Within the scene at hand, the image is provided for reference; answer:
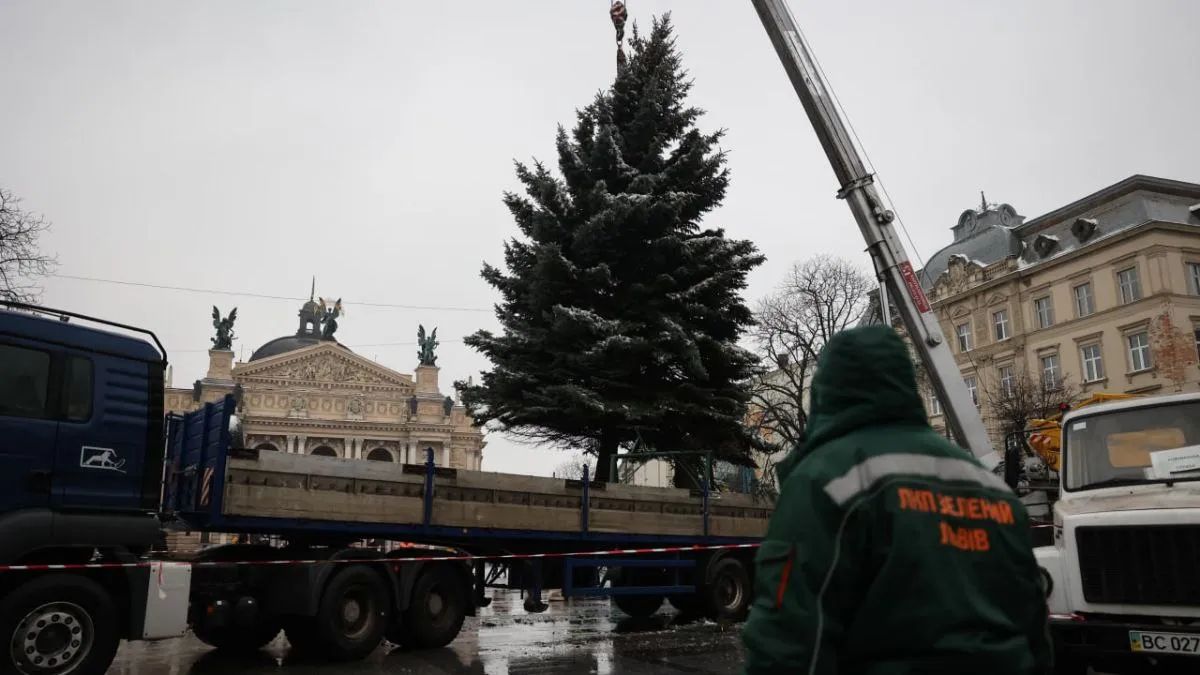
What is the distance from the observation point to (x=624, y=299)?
1859cm

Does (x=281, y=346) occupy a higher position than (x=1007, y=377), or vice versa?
(x=281, y=346)

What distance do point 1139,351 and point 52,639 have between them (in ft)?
142

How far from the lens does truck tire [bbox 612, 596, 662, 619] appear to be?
14742mm

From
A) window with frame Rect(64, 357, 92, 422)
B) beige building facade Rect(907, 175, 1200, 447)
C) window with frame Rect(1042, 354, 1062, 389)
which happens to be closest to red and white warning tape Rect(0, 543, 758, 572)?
window with frame Rect(64, 357, 92, 422)

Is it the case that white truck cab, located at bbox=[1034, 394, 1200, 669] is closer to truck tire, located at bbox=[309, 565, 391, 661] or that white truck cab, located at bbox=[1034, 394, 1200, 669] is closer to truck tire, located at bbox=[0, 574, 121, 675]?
truck tire, located at bbox=[309, 565, 391, 661]

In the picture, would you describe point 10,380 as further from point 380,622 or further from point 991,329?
point 991,329

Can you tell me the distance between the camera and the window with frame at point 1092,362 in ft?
136

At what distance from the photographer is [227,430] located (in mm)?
8648

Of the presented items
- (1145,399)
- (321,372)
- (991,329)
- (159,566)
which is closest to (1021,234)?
(991,329)

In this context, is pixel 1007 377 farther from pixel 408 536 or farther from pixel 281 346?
pixel 281 346

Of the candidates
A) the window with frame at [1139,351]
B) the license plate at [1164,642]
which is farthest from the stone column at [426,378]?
the license plate at [1164,642]

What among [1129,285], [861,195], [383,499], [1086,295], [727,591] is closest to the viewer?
[383,499]

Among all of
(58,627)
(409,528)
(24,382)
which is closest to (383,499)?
(409,528)

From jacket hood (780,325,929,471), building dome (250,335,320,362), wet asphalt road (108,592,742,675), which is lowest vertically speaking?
wet asphalt road (108,592,742,675)
